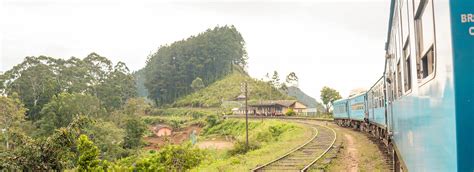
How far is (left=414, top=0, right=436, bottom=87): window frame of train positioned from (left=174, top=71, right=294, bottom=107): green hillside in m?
83.6

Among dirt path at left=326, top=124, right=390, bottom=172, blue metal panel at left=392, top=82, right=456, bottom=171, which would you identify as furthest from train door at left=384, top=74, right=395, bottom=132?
blue metal panel at left=392, top=82, right=456, bottom=171

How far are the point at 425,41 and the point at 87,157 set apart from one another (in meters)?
9.30

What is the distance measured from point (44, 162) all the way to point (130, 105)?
4823 centimetres

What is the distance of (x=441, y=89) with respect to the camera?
7.03ft

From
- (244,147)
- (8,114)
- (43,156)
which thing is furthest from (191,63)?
(43,156)

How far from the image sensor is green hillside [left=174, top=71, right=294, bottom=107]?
89938mm

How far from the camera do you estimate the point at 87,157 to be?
10.4 meters

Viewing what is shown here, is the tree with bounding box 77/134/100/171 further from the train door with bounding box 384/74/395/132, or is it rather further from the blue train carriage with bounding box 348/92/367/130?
the blue train carriage with bounding box 348/92/367/130

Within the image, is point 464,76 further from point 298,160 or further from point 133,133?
point 133,133

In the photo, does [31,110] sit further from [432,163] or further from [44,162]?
[432,163]

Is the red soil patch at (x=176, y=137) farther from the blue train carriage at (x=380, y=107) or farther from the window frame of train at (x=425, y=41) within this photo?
the window frame of train at (x=425, y=41)

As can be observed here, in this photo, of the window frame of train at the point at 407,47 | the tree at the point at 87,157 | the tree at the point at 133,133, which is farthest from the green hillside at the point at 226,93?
the window frame of train at the point at 407,47

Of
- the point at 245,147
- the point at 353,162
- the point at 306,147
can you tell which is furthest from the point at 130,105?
the point at 353,162

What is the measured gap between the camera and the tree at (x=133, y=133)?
162 ft
